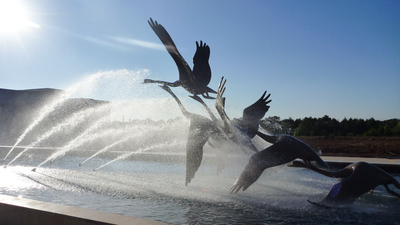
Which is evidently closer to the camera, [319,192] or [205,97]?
[319,192]

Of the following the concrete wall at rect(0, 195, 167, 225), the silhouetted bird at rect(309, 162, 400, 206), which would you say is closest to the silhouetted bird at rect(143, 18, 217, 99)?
the silhouetted bird at rect(309, 162, 400, 206)

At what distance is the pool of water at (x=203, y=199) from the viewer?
4.88 metres

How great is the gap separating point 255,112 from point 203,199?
2.22 metres

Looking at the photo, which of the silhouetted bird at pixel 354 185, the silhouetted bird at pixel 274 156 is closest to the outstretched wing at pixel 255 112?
the silhouetted bird at pixel 274 156

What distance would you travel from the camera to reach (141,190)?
23.1 feet

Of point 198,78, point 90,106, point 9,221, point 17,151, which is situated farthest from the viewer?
point 90,106

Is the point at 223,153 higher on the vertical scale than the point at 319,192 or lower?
higher

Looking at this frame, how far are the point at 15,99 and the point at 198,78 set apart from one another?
45.8 m

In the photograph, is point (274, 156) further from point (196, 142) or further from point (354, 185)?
point (196, 142)

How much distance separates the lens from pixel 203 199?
6.16m

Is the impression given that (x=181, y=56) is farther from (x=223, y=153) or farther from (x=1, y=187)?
(x=1, y=187)

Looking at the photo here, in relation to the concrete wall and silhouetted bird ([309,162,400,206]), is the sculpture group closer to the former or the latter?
silhouetted bird ([309,162,400,206])

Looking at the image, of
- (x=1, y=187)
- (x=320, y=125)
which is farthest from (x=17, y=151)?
(x=320, y=125)

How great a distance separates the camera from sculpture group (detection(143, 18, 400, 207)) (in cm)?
553
